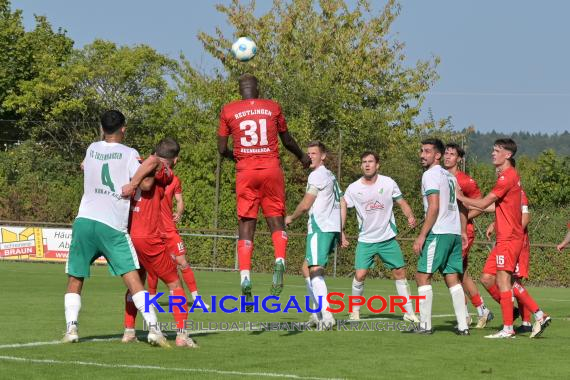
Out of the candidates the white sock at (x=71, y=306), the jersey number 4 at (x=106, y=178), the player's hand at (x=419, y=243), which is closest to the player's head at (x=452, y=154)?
the player's hand at (x=419, y=243)

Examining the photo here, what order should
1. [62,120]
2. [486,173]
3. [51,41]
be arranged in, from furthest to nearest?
[51,41] → [62,120] → [486,173]

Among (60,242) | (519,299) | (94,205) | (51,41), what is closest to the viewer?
(94,205)

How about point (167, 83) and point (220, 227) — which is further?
point (167, 83)

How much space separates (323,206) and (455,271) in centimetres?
193

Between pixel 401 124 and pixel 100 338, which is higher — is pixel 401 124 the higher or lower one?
the higher one

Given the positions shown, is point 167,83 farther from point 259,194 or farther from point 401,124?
point 259,194

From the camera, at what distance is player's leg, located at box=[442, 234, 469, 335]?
12273 millimetres

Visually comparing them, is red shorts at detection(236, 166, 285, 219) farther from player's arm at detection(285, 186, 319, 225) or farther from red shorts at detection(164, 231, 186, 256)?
red shorts at detection(164, 231, 186, 256)

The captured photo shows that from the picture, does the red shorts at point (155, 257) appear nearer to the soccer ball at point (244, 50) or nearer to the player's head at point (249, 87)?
the player's head at point (249, 87)

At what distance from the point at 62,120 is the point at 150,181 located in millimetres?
52126

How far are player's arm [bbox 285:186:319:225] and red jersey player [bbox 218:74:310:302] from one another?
0.44 m

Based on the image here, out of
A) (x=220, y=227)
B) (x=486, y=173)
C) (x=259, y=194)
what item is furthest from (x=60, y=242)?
(x=259, y=194)

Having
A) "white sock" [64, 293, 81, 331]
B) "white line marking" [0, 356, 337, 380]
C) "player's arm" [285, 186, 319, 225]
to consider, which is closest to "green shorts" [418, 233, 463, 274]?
"player's arm" [285, 186, 319, 225]

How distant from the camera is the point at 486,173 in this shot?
39.4 metres
